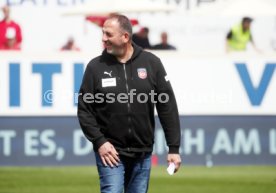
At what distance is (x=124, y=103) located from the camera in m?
8.27

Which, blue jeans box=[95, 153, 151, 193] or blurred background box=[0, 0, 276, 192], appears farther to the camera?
blurred background box=[0, 0, 276, 192]

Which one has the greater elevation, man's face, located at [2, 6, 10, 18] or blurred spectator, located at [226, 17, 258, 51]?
man's face, located at [2, 6, 10, 18]

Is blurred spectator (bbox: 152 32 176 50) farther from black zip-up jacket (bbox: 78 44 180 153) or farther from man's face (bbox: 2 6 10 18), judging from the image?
black zip-up jacket (bbox: 78 44 180 153)

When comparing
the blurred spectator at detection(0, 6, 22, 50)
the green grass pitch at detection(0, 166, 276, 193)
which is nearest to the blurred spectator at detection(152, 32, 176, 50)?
the blurred spectator at detection(0, 6, 22, 50)

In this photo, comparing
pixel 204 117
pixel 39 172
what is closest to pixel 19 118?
pixel 39 172

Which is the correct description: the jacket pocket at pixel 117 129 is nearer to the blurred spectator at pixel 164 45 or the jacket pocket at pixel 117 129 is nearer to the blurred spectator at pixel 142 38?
the blurred spectator at pixel 142 38

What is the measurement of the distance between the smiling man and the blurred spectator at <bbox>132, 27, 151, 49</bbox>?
9.82 meters

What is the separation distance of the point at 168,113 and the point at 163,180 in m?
5.98

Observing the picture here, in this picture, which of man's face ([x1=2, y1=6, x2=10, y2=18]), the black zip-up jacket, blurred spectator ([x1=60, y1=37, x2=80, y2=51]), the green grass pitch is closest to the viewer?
the black zip-up jacket

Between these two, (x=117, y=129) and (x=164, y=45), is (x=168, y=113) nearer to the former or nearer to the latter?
(x=117, y=129)

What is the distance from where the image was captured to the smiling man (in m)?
8.24

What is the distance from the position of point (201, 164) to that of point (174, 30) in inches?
247

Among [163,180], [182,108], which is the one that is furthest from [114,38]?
[182,108]

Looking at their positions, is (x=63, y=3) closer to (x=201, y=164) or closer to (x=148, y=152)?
(x=201, y=164)
